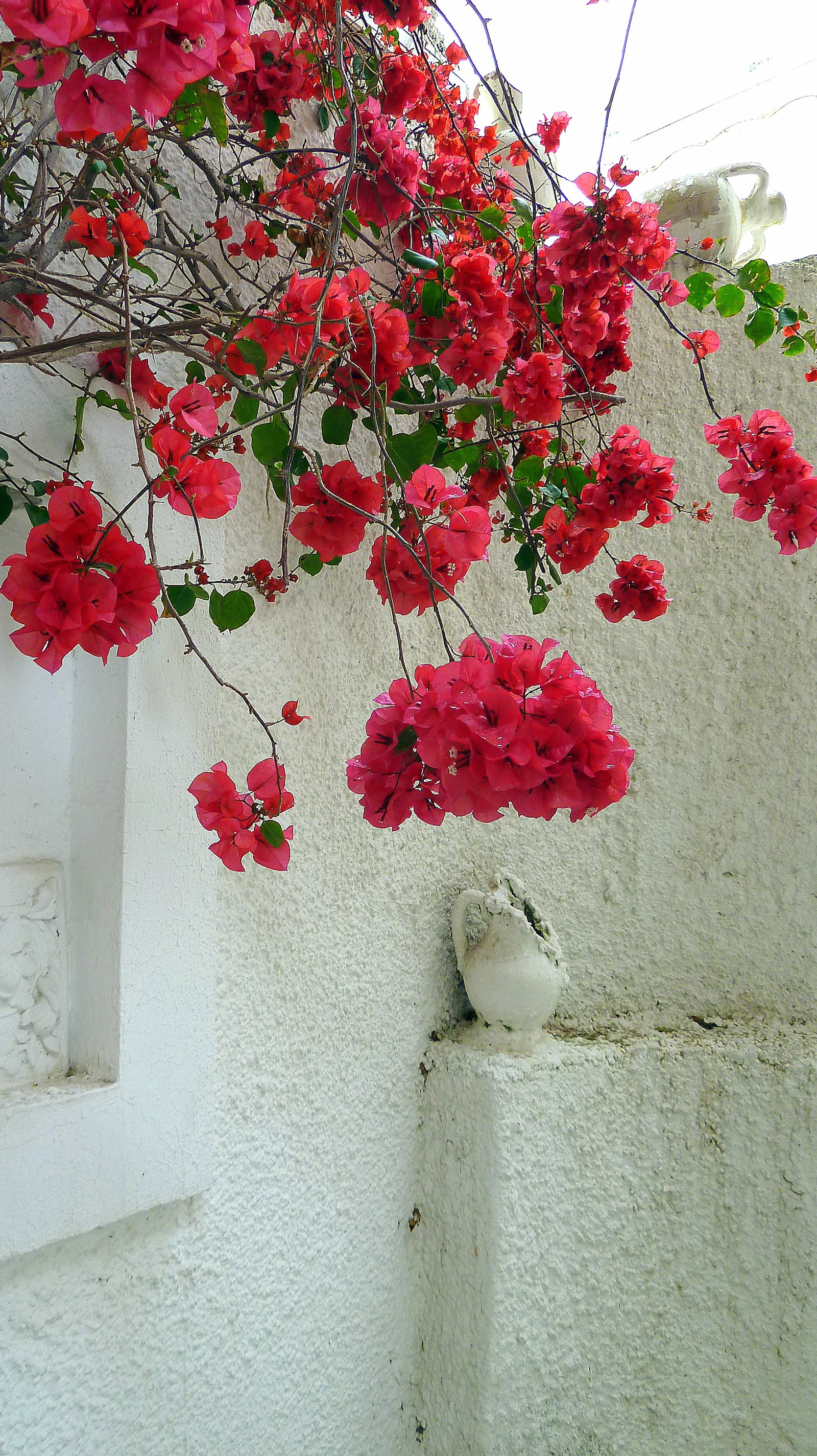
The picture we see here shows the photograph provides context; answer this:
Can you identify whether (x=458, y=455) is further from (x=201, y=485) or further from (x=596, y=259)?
(x=201, y=485)

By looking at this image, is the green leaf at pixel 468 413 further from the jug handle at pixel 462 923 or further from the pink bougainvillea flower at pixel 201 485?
the jug handle at pixel 462 923

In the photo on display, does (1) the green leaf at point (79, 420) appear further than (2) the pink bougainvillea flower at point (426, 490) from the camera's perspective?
Yes

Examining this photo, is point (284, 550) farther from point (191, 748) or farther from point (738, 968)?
point (738, 968)

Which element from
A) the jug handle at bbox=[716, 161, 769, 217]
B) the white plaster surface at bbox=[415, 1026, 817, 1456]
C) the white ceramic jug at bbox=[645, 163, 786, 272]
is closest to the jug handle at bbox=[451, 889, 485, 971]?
the white plaster surface at bbox=[415, 1026, 817, 1456]

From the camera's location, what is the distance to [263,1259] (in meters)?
1.02

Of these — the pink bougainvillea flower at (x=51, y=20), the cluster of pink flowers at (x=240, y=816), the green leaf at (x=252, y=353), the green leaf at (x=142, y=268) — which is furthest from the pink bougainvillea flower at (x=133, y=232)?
the cluster of pink flowers at (x=240, y=816)

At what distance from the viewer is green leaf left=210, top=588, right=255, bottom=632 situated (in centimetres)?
78

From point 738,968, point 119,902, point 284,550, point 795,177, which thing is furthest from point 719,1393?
point 795,177

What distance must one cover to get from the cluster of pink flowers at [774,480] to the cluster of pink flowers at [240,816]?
563 millimetres

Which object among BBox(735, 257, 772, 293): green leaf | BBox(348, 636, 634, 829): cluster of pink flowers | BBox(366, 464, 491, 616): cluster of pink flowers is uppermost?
BBox(735, 257, 772, 293): green leaf

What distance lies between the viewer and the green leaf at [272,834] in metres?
0.74

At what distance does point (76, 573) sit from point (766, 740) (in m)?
1.30

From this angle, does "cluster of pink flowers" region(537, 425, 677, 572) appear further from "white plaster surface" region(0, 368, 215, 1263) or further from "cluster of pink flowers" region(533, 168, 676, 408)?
"white plaster surface" region(0, 368, 215, 1263)

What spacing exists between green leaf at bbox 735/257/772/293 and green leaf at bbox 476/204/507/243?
267 millimetres
